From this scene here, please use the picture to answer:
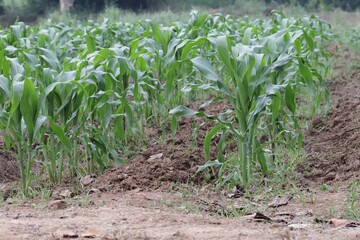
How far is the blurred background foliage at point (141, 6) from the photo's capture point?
3216 centimetres

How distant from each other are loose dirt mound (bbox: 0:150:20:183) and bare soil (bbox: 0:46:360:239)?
18mm

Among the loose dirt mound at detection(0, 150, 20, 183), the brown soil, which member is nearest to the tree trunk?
the brown soil

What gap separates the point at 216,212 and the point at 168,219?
81 cm

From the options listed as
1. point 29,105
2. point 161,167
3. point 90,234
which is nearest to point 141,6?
point 161,167

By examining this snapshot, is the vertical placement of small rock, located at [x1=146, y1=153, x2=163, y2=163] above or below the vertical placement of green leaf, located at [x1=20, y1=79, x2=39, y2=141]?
below

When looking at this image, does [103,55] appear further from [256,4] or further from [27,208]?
[256,4]

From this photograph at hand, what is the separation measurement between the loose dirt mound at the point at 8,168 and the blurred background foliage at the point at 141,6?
22.8 m

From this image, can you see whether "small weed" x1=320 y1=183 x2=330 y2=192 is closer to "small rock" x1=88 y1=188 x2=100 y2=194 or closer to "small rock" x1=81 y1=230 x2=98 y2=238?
"small rock" x1=88 y1=188 x2=100 y2=194

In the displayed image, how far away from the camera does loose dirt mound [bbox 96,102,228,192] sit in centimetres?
558

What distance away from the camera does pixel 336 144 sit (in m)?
6.60

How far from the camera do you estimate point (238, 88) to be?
524 cm

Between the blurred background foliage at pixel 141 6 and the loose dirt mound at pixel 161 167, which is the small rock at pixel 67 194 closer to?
the loose dirt mound at pixel 161 167

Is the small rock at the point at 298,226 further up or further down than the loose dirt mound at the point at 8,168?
further up

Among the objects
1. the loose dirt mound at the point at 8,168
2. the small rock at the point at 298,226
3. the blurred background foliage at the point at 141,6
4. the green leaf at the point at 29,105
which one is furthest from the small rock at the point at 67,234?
the blurred background foliage at the point at 141,6
